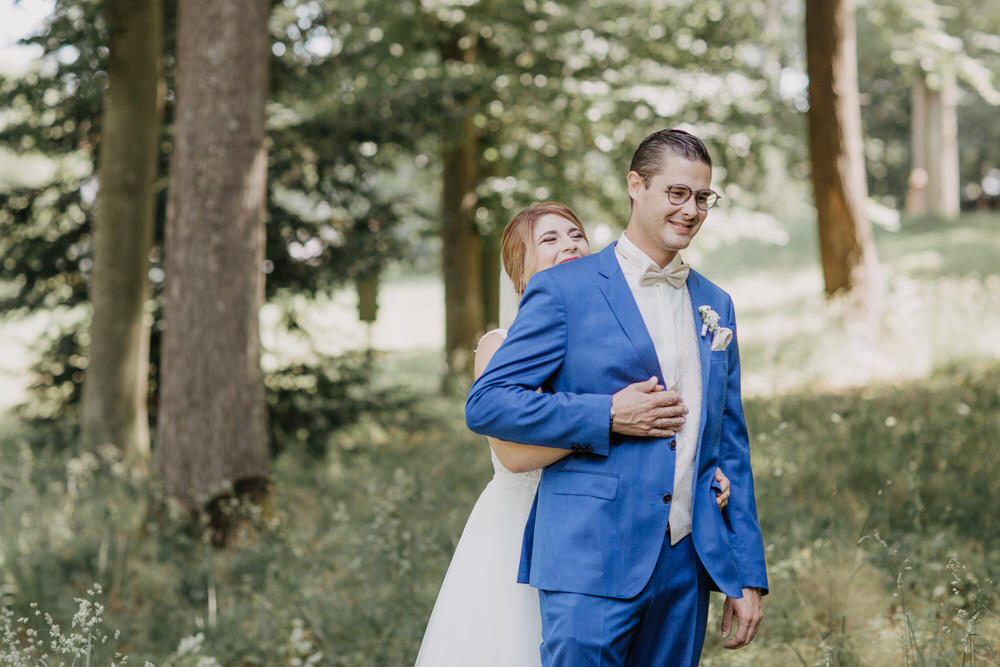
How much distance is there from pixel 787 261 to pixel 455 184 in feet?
58.4

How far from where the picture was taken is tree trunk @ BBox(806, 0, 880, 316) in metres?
11.6

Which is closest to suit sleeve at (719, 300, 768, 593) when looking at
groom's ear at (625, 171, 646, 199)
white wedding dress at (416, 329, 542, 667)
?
groom's ear at (625, 171, 646, 199)

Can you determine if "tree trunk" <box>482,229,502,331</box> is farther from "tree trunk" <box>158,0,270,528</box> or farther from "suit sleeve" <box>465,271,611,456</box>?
"suit sleeve" <box>465,271,611,456</box>

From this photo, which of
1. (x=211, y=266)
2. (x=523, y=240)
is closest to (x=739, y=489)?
(x=523, y=240)

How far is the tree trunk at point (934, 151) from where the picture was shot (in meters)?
28.4

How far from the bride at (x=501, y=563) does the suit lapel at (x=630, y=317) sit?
583 mm

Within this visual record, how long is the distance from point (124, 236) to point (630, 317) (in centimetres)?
688

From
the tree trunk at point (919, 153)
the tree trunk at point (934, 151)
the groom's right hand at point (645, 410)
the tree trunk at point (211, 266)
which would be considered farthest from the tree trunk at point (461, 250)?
the tree trunk at point (919, 153)

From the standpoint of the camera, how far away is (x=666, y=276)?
282cm

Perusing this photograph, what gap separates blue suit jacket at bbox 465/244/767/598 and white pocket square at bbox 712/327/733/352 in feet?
0.09

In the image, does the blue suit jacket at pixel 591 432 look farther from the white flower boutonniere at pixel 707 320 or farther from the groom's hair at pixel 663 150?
the groom's hair at pixel 663 150

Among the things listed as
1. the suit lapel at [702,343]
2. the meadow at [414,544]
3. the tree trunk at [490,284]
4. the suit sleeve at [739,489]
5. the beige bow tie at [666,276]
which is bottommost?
the meadow at [414,544]

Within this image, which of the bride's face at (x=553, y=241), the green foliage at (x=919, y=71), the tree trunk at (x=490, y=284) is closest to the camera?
the bride's face at (x=553, y=241)

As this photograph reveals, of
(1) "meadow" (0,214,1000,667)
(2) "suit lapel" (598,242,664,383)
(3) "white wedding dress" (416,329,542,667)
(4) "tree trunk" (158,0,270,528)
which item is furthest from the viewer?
(4) "tree trunk" (158,0,270,528)
